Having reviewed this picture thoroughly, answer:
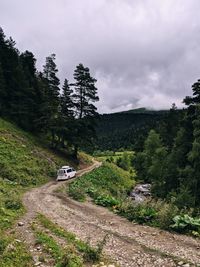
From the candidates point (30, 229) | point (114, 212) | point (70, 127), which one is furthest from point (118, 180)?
point (30, 229)

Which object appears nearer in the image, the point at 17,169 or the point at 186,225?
the point at 186,225

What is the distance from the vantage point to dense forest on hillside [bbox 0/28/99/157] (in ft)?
193

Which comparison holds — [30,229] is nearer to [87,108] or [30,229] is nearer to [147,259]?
[147,259]

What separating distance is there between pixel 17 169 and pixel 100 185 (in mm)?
11419

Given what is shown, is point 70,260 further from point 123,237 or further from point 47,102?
point 47,102

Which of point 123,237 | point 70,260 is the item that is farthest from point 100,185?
point 70,260

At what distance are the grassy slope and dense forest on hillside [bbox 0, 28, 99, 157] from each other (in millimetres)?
4155

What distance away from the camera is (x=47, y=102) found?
6053 centimetres

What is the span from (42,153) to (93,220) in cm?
3441

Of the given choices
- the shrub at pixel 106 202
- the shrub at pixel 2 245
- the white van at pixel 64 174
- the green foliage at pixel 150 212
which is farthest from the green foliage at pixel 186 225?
the white van at pixel 64 174

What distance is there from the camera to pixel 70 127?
2309 inches

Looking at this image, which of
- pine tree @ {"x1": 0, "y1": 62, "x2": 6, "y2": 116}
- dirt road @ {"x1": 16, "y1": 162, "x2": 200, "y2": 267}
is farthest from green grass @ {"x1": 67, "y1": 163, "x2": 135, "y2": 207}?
pine tree @ {"x1": 0, "y1": 62, "x2": 6, "y2": 116}

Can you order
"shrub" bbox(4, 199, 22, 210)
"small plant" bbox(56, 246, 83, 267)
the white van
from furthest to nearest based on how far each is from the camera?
the white van → "shrub" bbox(4, 199, 22, 210) → "small plant" bbox(56, 246, 83, 267)

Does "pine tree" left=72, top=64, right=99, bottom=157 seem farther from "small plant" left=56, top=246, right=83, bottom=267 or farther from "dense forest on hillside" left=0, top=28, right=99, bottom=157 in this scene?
"small plant" left=56, top=246, right=83, bottom=267
